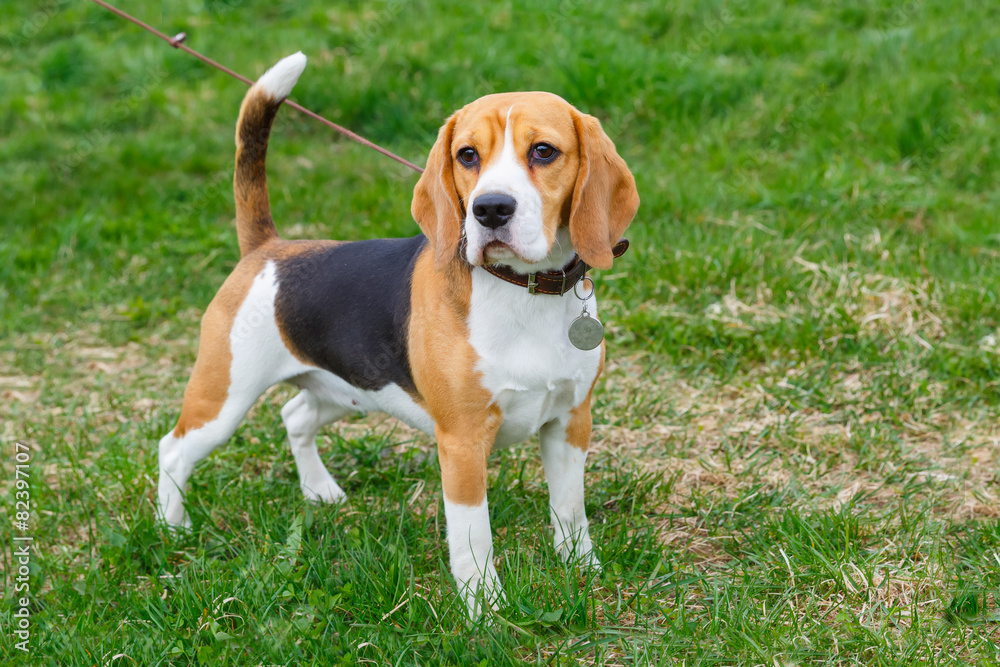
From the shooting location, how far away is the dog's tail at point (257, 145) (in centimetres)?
353

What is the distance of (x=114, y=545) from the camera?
11.9 feet

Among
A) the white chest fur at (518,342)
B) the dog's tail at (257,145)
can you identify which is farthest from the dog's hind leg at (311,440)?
the white chest fur at (518,342)

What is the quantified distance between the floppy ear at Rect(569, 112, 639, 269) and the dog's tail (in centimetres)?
129

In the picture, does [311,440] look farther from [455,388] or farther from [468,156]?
[468,156]

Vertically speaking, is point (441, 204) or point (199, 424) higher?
point (441, 204)

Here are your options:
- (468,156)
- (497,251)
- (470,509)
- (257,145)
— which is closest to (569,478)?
(470,509)

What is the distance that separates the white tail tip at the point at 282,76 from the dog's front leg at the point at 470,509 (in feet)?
5.00

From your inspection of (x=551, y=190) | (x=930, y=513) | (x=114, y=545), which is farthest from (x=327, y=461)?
(x=930, y=513)

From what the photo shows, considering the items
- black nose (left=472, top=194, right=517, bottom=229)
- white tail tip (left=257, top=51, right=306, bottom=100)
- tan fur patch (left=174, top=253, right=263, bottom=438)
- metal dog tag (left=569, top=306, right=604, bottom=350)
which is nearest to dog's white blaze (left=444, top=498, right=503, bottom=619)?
metal dog tag (left=569, top=306, right=604, bottom=350)

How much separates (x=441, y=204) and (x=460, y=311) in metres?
0.36

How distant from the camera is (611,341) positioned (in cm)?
519

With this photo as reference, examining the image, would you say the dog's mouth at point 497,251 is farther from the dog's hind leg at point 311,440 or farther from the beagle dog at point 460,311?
the dog's hind leg at point 311,440

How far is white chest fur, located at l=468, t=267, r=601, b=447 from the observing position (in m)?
2.94

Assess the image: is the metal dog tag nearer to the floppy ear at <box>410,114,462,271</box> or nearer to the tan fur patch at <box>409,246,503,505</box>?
the tan fur patch at <box>409,246,503,505</box>
